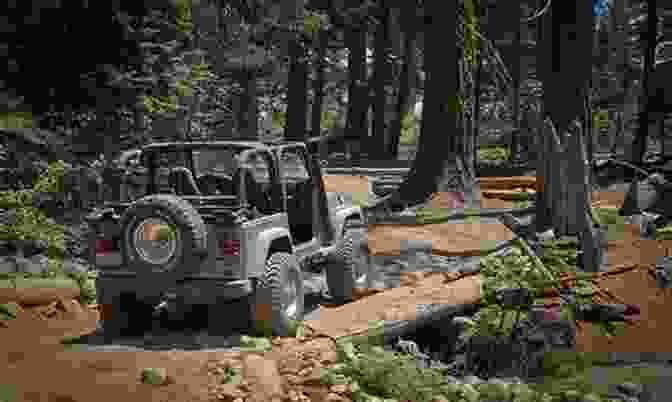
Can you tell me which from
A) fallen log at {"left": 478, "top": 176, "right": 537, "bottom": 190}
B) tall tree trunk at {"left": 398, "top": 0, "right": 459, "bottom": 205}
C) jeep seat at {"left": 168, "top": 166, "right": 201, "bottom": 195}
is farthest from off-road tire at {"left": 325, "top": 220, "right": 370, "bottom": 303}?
fallen log at {"left": 478, "top": 176, "right": 537, "bottom": 190}

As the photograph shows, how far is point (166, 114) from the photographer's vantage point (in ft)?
57.7

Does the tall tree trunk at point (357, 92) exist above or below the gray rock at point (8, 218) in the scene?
above

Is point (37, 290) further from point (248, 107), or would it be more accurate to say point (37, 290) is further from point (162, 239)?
point (248, 107)

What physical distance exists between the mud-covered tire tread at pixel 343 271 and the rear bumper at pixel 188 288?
2140mm

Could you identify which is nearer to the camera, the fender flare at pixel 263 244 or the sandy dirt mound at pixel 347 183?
the fender flare at pixel 263 244

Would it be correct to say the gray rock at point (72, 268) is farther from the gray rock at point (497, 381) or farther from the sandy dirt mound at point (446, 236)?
the gray rock at point (497, 381)

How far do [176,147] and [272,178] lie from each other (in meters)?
1.07

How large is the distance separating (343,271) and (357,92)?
31166mm

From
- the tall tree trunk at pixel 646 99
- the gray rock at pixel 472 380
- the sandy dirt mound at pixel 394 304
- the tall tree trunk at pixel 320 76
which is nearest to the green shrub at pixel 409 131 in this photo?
the tall tree trunk at pixel 320 76

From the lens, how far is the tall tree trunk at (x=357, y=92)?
132 feet

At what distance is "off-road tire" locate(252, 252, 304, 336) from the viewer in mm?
8250

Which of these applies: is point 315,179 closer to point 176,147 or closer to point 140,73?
point 176,147

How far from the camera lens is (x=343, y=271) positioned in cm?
1023

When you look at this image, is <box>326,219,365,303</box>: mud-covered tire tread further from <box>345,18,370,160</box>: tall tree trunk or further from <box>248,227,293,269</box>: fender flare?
<box>345,18,370,160</box>: tall tree trunk
